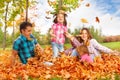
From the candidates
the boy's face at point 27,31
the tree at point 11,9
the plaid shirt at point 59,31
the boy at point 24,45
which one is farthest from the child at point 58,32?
the tree at point 11,9

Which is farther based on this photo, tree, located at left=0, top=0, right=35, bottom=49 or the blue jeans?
tree, located at left=0, top=0, right=35, bottom=49

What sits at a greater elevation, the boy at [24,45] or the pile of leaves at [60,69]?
the boy at [24,45]

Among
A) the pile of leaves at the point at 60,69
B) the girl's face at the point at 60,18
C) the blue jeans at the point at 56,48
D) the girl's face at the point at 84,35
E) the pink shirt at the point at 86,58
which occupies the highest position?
the girl's face at the point at 60,18

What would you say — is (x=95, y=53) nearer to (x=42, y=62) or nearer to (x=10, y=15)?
(x=42, y=62)

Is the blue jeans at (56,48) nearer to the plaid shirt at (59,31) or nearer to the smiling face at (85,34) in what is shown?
the plaid shirt at (59,31)

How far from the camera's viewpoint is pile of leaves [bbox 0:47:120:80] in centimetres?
825

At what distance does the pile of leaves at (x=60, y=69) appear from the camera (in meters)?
8.25

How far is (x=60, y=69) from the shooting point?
938cm

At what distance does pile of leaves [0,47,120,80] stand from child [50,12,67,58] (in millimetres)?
281

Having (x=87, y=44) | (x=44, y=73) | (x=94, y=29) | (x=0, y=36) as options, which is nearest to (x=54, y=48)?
(x=87, y=44)

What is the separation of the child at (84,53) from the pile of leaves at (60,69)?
18 cm

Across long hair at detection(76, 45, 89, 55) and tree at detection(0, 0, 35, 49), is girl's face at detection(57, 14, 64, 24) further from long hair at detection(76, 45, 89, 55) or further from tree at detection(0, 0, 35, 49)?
tree at detection(0, 0, 35, 49)

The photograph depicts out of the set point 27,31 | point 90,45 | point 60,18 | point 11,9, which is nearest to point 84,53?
point 90,45

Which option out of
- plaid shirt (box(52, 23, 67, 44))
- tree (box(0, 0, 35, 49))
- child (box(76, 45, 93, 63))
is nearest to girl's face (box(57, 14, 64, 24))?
plaid shirt (box(52, 23, 67, 44))
